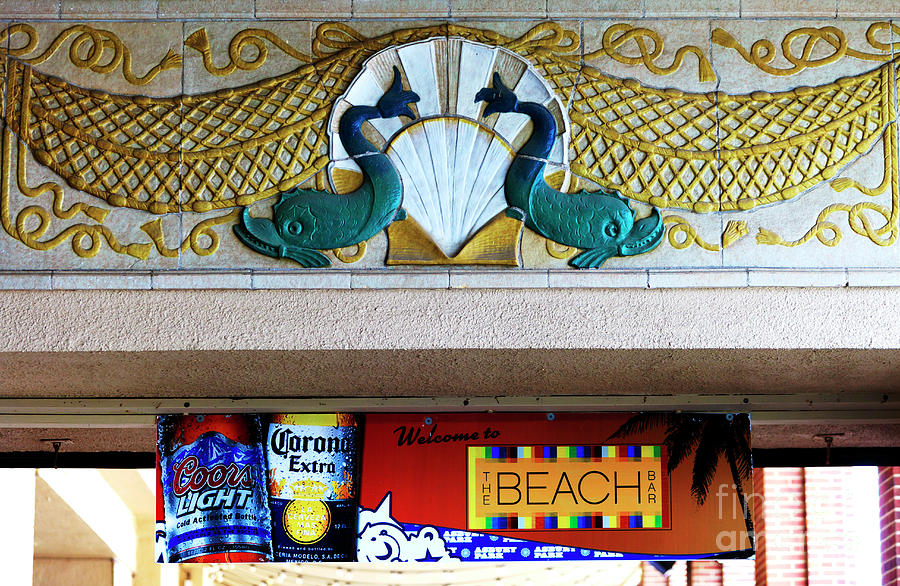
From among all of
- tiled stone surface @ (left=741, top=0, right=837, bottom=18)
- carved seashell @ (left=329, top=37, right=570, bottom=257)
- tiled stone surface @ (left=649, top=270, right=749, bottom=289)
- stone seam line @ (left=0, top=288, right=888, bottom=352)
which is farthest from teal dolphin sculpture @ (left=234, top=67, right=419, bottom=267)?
tiled stone surface @ (left=741, top=0, right=837, bottom=18)

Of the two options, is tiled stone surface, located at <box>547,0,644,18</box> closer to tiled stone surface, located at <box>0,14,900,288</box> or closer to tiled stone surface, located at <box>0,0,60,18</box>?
tiled stone surface, located at <box>0,14,900,288</box>

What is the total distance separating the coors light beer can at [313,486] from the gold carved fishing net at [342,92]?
4.00 ft

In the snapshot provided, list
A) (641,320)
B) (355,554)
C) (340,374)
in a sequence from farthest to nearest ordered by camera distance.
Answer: (355,554) < (340,374) < (641,320)

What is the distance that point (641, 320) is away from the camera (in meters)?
4.82

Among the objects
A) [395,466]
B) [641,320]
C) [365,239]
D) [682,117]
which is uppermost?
[682,117]

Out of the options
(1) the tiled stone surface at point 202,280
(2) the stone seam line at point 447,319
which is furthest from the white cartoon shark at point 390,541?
(1) the tiled stone surface at point 202,280

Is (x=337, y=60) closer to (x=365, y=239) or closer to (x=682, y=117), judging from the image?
(x=365, y=239)

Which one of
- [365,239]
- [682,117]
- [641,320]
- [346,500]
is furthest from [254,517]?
[682,117]

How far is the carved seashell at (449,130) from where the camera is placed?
496 cm

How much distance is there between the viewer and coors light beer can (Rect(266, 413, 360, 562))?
5.57m

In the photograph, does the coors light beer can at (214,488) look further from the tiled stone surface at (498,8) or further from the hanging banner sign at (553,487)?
the tiled stone surface at (498,8)

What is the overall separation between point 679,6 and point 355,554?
270 cm

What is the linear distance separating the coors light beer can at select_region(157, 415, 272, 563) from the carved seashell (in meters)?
1.39

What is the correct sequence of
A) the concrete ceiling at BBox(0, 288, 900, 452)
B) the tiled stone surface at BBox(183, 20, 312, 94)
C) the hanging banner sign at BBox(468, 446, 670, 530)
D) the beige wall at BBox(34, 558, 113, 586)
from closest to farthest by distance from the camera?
the concrete ceiling at BBox(0, 288, 900, 452) < the tiled stone surface at BBox(183, 20, 312, 94) < the hanging banner sign at BBox(468, 446, 670, 530) < the beige wall at BBox(34, 558, 113, 586)
